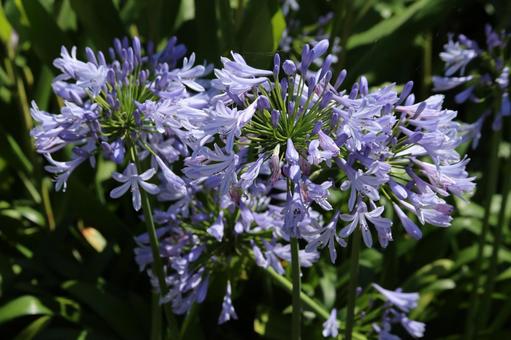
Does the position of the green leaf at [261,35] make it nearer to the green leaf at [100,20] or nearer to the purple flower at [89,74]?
the green leaf at [100,20]

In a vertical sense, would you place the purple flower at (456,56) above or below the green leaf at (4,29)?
below

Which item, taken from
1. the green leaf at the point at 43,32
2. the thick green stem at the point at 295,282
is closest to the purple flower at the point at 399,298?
the thick green stem at the point at 295,282

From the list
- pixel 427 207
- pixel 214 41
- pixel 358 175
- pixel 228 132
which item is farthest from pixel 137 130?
pixel 214 41

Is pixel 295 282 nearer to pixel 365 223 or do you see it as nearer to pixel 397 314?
pixel 365 223

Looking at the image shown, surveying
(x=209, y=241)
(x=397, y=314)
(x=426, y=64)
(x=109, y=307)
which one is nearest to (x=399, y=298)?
(x=397, y=314)

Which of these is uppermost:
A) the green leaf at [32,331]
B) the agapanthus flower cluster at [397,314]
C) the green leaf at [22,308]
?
the agapanthus flower cluster at [397,314]

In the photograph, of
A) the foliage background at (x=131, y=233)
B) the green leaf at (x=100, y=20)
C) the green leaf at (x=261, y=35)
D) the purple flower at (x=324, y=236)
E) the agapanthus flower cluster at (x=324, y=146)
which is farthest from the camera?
the green leaf at (x=100, y=20)

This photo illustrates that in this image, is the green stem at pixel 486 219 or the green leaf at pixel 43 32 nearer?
the green stem at pixel 486 219

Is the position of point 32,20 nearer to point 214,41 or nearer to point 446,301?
point 214,41

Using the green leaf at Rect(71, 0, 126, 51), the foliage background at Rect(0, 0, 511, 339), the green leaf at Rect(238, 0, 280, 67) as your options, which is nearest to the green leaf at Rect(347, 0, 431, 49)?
the foliage background at Rect(0, 0, 511, 339)
